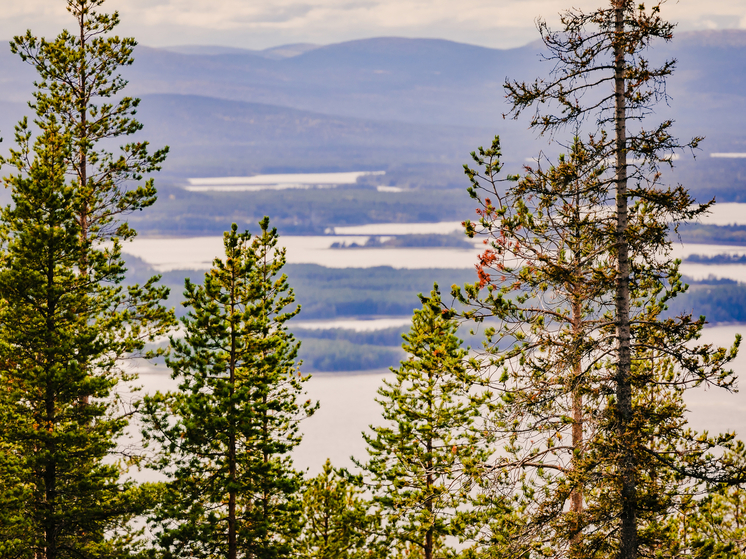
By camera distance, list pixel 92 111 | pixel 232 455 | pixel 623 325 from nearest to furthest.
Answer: pixel 623 325, pixel 232 455, pixel 92 111

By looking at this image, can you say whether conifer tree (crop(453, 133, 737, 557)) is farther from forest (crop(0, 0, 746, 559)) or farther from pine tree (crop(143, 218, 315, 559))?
pine tree (crop(143, 218, 315, 559))

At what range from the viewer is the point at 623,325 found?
13.1 metres

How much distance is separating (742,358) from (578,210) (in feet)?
605

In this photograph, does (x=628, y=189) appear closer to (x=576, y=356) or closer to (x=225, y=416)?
(x=576, y=356)

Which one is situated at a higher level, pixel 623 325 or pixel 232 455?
pixel 623 325

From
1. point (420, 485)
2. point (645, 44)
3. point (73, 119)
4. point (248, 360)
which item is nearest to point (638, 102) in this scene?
point (645, 44)

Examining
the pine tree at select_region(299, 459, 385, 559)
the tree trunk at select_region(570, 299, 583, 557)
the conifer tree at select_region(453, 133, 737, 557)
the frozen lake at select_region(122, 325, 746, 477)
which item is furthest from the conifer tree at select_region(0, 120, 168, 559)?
the frozen lake at select_region(122, 325, 746, 477)

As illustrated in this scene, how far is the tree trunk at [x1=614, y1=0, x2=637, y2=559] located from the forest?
0.04 meters

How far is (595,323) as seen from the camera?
1375cm

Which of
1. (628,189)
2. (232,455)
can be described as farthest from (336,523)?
(628,189)

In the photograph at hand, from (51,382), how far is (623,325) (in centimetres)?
1200

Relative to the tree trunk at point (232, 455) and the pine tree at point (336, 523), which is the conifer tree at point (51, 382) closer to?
the tree trunk at point (232, 455)

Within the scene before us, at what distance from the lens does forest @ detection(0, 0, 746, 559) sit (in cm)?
1314

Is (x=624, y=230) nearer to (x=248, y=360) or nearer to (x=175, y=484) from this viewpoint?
(x=248, y=360)
